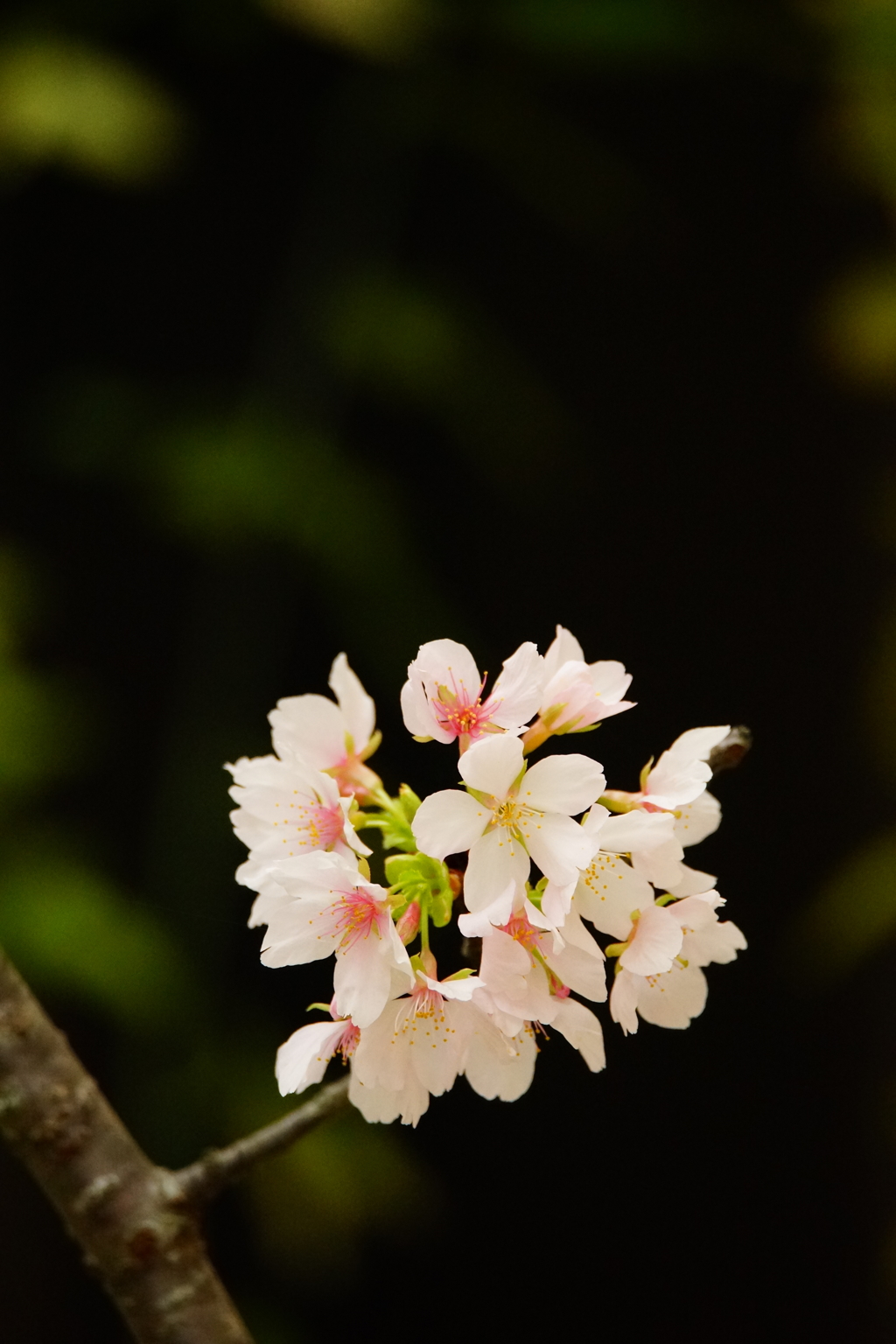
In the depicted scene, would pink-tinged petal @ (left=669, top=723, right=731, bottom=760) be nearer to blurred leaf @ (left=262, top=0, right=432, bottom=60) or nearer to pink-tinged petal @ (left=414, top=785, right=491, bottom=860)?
pink-tinged petal @ (left=414, top=785, right=491, bottom=860)

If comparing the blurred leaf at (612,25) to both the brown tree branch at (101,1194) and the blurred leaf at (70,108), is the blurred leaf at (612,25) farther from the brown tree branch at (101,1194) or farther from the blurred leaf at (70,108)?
the brown tree branch at (101,1194)

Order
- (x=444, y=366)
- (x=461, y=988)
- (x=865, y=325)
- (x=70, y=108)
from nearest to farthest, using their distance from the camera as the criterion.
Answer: (x=461, y=988) → (x=70, y=108) → (x=865, y=325) → (x=444, y=366)

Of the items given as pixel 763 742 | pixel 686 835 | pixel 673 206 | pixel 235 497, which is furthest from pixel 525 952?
pixel 673 206

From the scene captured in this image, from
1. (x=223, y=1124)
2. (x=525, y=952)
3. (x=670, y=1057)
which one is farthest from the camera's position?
(x=670, y=1057)

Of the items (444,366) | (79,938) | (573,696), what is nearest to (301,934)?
(573,696)

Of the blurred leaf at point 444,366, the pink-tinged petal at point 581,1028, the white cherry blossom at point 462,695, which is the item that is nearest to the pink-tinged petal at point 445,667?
the white cherry blossom at point 462,695

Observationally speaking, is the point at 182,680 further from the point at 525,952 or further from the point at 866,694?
the point at 525,952

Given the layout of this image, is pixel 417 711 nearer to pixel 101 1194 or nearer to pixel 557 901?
pixel 557 901
